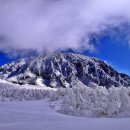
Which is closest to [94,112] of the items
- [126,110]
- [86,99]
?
[126,110]

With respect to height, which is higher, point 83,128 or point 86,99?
point 86,99

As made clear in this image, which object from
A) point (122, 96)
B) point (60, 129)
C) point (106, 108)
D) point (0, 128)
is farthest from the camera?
point (122, 96)

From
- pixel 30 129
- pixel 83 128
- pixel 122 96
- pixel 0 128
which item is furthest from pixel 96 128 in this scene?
pixel 122 96

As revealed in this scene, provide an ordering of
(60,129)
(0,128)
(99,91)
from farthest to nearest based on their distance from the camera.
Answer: (99,91), (0,128), (60,129)

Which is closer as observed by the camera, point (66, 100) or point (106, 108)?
point (106, 108)

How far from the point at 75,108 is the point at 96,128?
112 feet

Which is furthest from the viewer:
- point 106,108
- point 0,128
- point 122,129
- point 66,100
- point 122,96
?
point 66,100

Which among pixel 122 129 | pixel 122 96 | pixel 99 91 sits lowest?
pixel 122 129

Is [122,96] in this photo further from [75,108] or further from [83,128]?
[83,128]

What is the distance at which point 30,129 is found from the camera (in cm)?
2284

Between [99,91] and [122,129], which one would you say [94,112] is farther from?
[122,129]

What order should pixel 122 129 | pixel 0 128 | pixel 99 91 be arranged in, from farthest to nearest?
pixel 99 91, pixel 0 128, pixel 122 129

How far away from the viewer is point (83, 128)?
22.9 meters

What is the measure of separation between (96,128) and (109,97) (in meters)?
34.0
